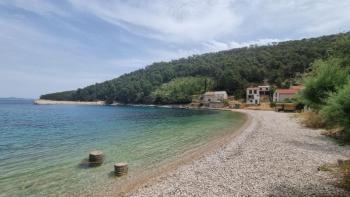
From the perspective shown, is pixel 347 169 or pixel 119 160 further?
pixel 119 160

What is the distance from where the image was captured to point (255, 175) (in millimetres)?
11477

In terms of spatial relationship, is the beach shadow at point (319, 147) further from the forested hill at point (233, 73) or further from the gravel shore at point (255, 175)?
the forested hill at point (233, 73)

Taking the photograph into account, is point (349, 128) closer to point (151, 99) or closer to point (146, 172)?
point (146, 172)

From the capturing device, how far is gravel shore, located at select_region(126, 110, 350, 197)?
959 centimetres

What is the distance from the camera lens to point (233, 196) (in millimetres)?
9086

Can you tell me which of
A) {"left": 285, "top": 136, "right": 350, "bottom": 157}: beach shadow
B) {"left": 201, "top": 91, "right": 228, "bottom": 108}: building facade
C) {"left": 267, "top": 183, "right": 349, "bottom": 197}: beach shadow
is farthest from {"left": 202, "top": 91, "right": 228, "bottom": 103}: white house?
{"left": 267, "top": 183, "right": 349, "bottom": 197}: beach shadow

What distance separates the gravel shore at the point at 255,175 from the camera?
959 cm

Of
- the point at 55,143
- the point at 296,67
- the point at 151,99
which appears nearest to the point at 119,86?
the point at 151,99

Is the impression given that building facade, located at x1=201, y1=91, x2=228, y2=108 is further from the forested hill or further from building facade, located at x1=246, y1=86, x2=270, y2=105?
building facade, located at x1=246, y1=86, x2=270, y2=105

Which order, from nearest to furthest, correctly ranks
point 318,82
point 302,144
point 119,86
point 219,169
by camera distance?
point 219,169
point 302,144
point 318,82
point 119,86

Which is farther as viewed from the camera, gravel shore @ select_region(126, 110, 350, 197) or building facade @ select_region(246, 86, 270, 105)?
building facade @ select_region(246, 86, 270, 105)

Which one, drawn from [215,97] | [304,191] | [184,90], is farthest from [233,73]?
[304,191]

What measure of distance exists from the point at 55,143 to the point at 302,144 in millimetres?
19965

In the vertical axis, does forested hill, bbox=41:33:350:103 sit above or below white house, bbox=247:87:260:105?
above
